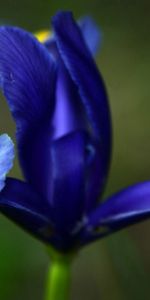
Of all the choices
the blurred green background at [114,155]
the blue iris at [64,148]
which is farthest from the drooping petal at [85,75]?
the blurred green background at [114,155]

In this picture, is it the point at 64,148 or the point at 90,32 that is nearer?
the point at 64,148

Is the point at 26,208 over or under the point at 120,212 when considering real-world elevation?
over

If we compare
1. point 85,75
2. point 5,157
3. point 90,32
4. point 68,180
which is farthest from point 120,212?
point 90,32

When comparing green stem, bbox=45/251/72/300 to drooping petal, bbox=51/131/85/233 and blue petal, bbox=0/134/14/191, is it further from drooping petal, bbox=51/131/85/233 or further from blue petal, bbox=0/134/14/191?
blue petal, bbox=0/134/14/191

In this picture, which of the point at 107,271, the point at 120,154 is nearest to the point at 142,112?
the point at 120,154

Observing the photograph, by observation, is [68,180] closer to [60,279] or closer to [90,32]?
[60,279]

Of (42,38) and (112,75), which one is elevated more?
(42,38)

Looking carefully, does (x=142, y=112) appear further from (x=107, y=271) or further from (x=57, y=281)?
(x=57, y=281)
